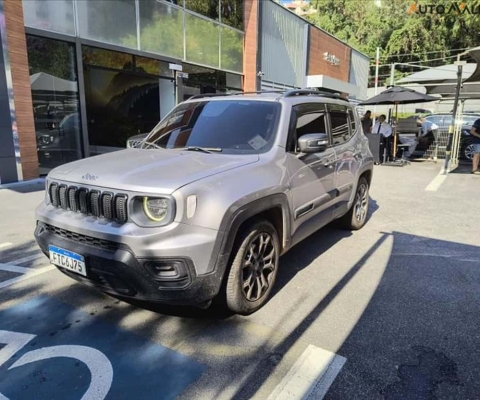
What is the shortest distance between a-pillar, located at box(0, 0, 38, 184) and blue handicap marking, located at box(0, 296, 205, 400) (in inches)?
251

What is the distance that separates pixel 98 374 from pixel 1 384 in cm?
57

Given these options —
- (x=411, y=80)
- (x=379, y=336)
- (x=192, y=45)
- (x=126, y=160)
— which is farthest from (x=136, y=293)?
(x=411, y=80)

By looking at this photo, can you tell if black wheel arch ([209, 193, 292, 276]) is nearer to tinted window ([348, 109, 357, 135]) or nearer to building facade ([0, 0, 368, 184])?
tinted window ([348, 109, 357, 135])

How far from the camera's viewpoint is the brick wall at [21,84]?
26.9 feet

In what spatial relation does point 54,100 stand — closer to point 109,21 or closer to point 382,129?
point 109,21

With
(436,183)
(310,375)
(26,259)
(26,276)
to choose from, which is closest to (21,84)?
(26,259)

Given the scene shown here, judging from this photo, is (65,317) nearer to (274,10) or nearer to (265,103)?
(265,103)

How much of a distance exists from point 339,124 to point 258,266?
2.52 m

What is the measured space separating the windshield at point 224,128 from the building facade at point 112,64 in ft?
19.5

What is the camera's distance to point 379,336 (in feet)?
9.81

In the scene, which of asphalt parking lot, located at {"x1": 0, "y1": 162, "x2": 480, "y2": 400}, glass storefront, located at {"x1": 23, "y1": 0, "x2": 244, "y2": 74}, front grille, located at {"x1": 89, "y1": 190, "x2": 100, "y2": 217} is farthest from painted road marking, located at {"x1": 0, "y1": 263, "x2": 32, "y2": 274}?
glass storefront, located at {"x1": 23, "y1": 0, "x2": 244, "y2": 74}

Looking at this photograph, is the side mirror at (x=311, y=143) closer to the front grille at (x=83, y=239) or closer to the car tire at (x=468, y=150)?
the front grille at (x=83, y=239)

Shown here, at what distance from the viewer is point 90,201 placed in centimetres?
289

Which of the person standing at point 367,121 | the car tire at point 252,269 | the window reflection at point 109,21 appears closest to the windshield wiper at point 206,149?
the car tire at point 252,269
